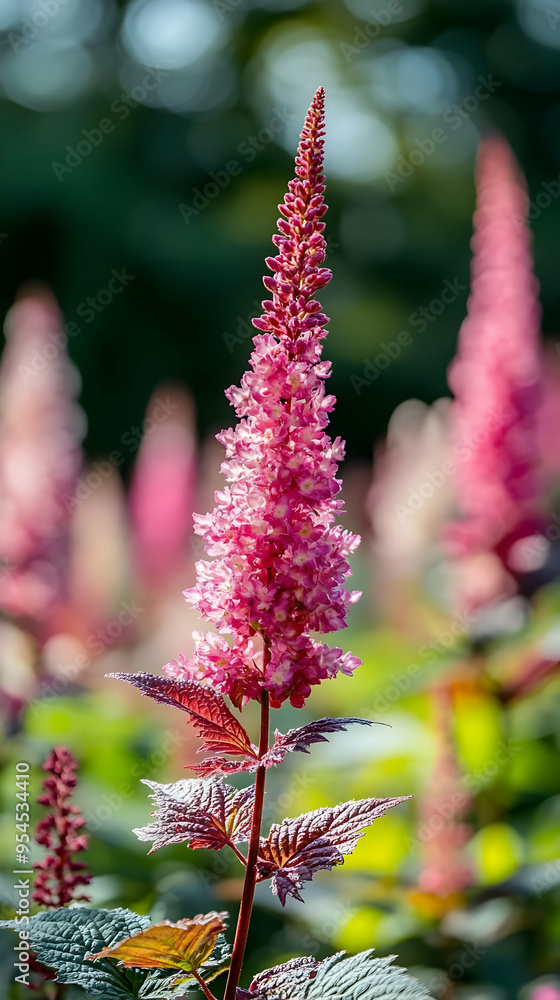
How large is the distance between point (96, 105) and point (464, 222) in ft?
13.3

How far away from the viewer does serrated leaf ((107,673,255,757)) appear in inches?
31.9

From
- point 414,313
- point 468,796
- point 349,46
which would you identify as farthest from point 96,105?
point 468,796

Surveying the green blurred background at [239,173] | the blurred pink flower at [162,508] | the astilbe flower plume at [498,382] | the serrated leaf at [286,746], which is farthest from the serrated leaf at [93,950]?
the green blurred background at [239,173]

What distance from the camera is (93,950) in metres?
0.84

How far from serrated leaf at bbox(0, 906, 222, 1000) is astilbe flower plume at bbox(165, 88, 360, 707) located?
0.23 meters

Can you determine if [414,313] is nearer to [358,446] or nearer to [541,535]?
[358,446]

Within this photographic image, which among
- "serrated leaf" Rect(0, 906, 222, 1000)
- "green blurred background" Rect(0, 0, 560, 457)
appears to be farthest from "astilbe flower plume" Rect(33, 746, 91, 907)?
"green blurred background" Rect(0, 0, 560, 457)

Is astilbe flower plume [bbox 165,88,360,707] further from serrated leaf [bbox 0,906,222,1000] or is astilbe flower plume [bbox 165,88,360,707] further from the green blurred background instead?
the green blurred background

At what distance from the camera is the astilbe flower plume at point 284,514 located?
84cm

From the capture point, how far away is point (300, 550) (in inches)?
32.8

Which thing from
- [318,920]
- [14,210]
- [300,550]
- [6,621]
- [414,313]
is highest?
[14,210]

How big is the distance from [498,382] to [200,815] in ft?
5.06

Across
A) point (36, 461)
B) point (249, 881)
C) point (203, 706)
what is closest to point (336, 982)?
point (249, 881)

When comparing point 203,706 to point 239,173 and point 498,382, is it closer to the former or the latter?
point 498,382
